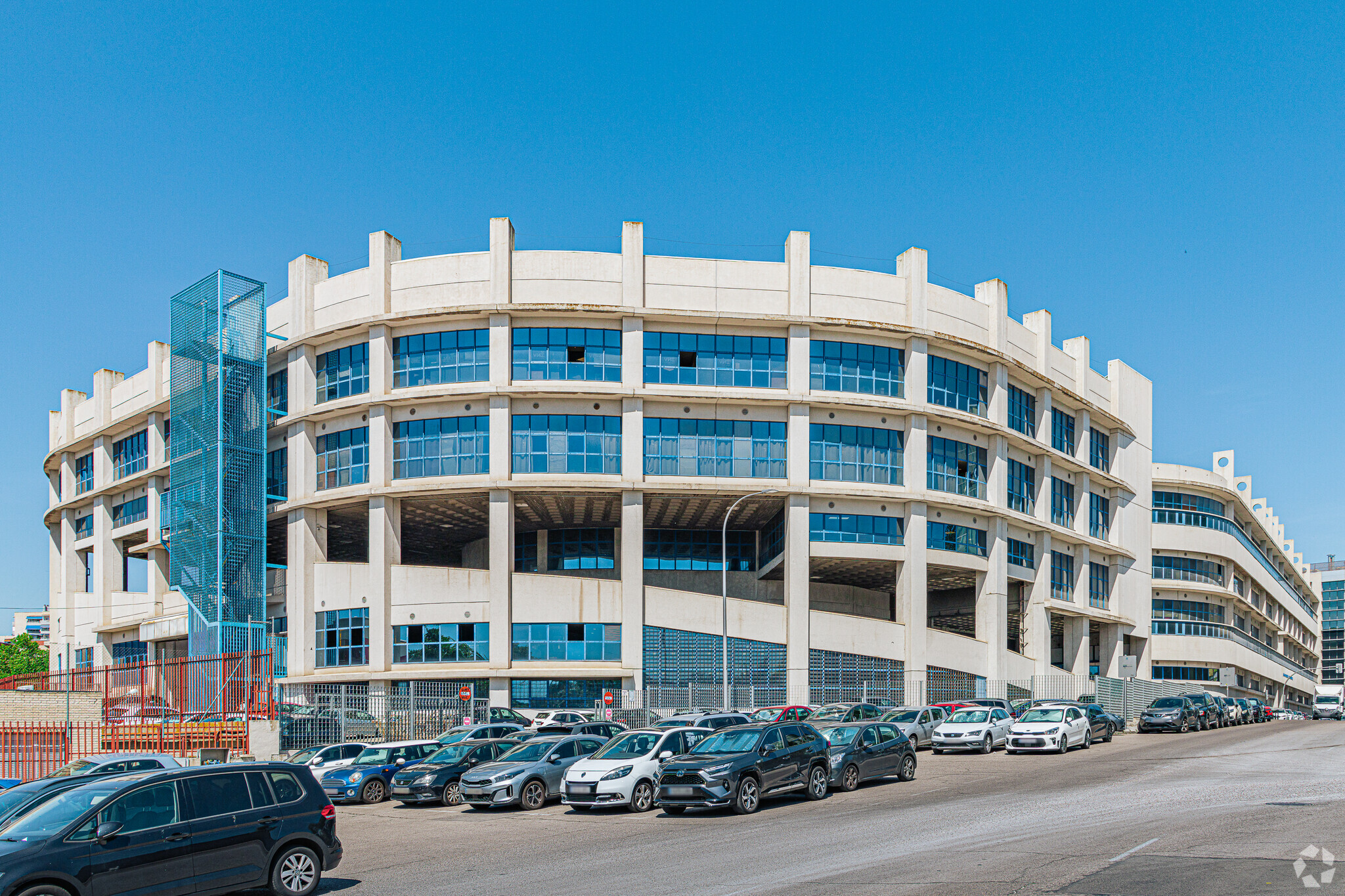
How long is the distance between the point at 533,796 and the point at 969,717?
16.7 metres

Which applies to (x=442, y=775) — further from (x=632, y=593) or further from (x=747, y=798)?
(x=632, y=593)

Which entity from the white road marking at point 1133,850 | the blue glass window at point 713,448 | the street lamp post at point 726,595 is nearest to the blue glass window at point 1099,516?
the street lamp post at point 726,595

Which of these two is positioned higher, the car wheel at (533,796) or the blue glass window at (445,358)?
the blue glass window at (445,358)

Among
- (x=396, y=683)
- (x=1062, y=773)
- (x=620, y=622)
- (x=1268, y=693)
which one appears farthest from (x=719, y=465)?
(x=1268, y=693)

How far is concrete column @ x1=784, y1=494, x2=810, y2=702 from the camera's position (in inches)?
1917

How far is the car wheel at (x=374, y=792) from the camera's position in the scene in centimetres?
2520

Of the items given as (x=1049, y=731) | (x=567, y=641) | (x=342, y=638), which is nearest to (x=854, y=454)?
(x=567, y=641)

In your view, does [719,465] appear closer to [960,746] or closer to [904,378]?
[904,378]

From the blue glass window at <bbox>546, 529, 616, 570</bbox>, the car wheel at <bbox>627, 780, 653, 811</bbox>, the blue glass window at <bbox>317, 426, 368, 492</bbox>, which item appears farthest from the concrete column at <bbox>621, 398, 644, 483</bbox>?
the car wheel at <bbox>627, 780, 653, 811</bbox>

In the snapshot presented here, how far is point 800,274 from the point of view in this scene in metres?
50.1

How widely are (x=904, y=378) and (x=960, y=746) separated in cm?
2145

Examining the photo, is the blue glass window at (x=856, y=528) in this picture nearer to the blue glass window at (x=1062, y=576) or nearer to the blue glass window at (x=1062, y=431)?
the blue glass window at (x=1062, y=576)

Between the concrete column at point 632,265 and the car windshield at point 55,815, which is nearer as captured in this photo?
the car windshield at point 55,815

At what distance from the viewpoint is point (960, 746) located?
33.8m
